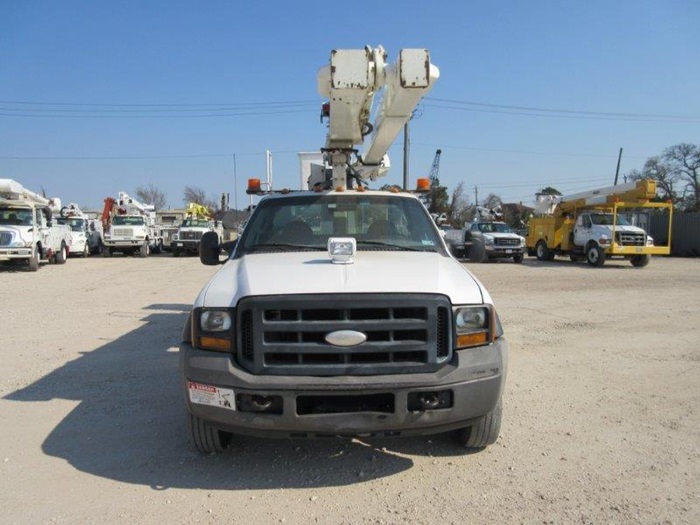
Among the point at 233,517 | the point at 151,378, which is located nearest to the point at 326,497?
the point at 233,517

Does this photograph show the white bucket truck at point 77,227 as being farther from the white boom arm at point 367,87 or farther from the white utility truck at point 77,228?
the white boom arm at point 367,87

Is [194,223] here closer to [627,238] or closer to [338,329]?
[627,238]

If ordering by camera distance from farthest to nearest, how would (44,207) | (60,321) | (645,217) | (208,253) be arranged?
(645,217), (44,207), (60,321), (208,253)

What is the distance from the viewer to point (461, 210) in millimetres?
69312

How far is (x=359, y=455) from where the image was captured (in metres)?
3.66

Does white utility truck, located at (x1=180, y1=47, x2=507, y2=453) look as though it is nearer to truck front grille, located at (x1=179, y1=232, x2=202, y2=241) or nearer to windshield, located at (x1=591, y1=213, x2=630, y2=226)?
windshield, located at (x1=591, y1=213, x2=630, y2=226)

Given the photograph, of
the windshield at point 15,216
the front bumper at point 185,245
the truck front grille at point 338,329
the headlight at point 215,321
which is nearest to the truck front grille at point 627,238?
the front bumper at point 185,245

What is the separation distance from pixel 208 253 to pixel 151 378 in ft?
4.95

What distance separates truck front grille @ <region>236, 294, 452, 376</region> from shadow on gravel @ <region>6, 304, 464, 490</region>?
776 mm

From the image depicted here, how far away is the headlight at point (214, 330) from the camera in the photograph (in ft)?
10.8

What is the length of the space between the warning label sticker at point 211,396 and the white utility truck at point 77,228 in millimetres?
25073

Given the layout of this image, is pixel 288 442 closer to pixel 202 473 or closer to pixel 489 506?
pixel 202 473

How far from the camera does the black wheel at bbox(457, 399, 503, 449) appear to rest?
3.56 metres

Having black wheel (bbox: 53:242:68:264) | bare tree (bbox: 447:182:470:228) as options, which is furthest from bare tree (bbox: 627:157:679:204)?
black wheel (bbox: 53:242:68:264)
